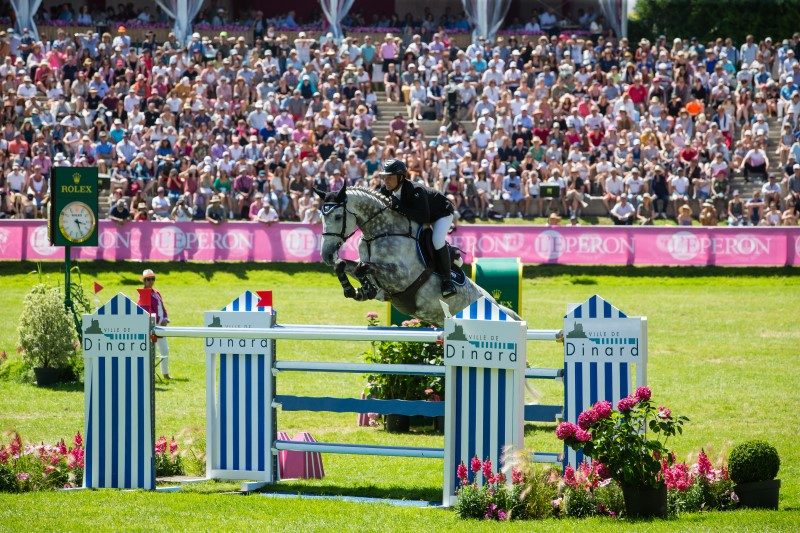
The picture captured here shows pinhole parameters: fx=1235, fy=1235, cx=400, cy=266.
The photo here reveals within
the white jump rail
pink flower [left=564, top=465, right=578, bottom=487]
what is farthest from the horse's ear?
pink flower [left=564, top=465, right=578, bottom=487]

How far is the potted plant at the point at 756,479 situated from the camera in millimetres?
9398

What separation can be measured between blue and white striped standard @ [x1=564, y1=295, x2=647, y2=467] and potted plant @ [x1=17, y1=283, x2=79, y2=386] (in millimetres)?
9127

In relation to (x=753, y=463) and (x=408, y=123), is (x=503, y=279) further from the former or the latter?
(x=408, y=123)

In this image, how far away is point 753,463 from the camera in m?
9.37

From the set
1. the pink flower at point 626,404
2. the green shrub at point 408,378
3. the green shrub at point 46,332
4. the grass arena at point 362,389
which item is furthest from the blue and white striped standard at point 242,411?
the green shrub at point 46,332

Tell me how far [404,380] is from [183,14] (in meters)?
26.8

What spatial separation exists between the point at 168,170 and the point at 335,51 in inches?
330

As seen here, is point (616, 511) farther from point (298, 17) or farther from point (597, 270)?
point (298, 17)

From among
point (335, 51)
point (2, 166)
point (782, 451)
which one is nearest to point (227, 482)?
point (782, 451)

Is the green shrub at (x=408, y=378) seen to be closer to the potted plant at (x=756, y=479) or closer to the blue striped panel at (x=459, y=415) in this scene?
the blue striped panel at (x=459, y=415)

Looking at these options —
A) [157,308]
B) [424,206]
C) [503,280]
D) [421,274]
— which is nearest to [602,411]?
[421,274]

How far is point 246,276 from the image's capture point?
27062 millimetres

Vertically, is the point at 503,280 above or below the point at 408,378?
above

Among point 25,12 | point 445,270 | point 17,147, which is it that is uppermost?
point 25,12
